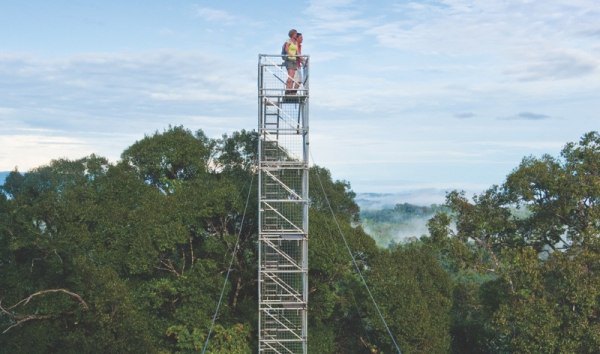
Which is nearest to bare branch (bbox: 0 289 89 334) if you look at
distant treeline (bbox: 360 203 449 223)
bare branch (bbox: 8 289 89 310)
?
bare branch (bbox: 8 289 89 310)

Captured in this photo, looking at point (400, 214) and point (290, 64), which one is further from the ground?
point (290, 64)

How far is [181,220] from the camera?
2000cm

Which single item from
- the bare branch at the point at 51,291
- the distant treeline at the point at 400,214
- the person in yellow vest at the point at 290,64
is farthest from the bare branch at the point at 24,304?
the distant treeline at the point at 400,214

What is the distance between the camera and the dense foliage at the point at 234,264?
58.7ft

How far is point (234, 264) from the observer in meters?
21.5

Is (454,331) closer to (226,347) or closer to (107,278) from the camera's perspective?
(226,347)

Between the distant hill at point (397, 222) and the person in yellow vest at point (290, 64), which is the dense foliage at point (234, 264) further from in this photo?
the distant hill at point (397, 222)

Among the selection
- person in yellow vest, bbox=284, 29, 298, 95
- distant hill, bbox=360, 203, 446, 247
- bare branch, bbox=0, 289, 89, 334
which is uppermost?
person in yellow vest, bbox=284, 29, 298, 95

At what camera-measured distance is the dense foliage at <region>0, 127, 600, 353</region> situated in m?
17.9

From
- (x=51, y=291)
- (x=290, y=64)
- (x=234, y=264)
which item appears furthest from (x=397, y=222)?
(x=290, y=64)

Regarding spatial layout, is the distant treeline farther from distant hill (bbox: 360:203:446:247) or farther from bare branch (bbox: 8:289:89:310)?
bare branch (bbox: 8:289:89:310)

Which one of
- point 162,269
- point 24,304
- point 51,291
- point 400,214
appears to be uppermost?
point 162,269

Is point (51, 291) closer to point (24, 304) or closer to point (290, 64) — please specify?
point (24, 304)

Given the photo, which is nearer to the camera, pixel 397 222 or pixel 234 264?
pixel 234 264
